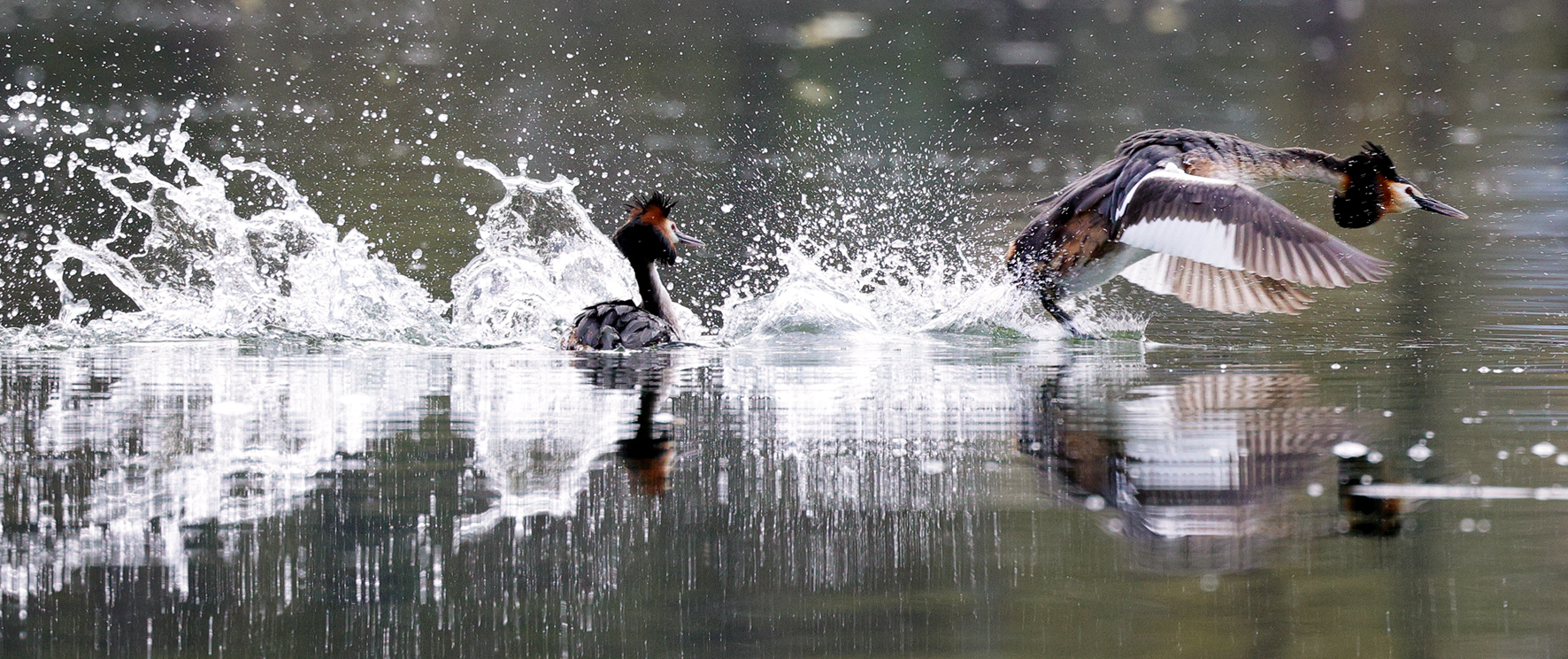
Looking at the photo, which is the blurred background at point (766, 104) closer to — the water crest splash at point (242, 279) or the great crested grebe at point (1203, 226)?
the water crest splash at point (242, 279)

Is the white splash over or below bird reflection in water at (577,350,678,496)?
over

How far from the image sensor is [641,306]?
8562mm

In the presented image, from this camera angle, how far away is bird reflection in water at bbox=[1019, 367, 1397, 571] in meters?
3.92

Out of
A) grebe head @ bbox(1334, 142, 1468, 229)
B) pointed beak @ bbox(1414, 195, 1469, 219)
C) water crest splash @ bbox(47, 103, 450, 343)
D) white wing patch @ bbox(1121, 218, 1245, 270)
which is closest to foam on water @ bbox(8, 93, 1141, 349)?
water crest splash @ bbox(47, 103, 450, 343)

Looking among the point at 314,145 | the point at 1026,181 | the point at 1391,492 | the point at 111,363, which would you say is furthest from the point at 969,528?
the point at 314,145

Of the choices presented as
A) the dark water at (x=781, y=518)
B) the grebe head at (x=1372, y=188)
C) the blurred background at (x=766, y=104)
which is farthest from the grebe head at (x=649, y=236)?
the grebe head at (x=1372, y=188)

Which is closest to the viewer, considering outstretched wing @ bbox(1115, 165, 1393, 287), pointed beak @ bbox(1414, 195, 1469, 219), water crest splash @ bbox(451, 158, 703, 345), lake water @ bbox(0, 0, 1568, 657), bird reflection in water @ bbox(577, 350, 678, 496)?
lake water @ bbox(0, 0, 1568, 657)

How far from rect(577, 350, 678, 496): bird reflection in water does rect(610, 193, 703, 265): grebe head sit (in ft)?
3.53

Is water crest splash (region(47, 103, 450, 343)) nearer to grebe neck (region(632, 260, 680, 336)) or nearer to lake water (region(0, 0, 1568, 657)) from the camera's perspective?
lake water (region(0, 0, 1568, 657))

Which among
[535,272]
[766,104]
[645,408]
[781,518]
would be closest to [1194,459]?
[781,518]

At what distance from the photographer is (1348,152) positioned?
14680 mm

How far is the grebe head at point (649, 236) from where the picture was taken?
8.81 meters

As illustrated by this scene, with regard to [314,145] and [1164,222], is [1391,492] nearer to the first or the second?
[1164,222]

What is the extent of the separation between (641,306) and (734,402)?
8.75ft
